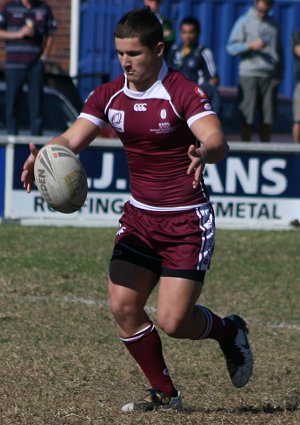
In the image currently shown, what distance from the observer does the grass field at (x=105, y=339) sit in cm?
643

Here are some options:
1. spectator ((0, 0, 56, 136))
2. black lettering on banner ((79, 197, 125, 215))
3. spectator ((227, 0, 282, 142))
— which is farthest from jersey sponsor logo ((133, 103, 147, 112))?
spectator ((227, 0, 282, 142))

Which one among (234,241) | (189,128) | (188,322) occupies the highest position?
(189,128)

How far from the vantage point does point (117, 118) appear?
625cm

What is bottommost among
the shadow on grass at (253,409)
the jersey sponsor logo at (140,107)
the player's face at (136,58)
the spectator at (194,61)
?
the shadow on grass at (253,409)

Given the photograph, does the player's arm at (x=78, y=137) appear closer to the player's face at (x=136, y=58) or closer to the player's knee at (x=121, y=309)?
the player's face at (x=136, y=58)

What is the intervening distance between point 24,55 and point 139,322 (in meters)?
7.68

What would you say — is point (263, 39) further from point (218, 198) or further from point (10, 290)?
point (10, 290)

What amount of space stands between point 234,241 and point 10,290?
3.05 metres

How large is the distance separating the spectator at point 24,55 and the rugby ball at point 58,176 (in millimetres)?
7348

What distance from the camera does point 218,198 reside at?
1248cm

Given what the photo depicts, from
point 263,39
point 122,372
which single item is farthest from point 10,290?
point 263,39

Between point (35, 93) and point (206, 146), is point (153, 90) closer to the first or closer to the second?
point (206, 146)

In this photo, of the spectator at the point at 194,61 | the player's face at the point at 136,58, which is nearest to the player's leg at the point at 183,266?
the player's face at the point at 136,58

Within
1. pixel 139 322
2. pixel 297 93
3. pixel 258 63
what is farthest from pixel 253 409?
pixel 297 93
